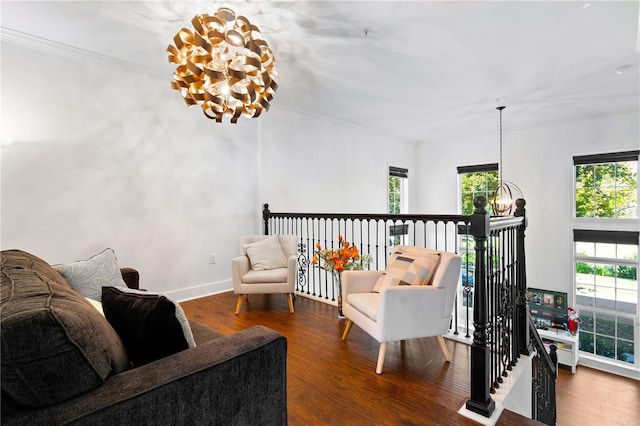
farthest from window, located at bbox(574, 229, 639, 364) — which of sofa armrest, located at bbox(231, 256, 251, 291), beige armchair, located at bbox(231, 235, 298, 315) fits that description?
sofa armrest, located at bbox(231, 256, 251, 291)

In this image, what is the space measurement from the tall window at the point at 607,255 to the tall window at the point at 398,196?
3.08m

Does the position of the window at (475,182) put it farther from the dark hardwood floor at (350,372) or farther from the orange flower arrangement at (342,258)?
the dark hardwood floor at (350,372)

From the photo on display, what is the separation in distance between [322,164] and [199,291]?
2.83m

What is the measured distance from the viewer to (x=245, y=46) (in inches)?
76.4

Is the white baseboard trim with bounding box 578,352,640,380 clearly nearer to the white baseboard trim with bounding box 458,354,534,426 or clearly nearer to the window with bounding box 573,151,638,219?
the window with bounding box 573,151,638,219

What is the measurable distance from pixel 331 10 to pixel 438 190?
18.4 ft

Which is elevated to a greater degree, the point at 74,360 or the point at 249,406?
the point at 74,360

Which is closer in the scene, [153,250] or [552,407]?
[552,407]

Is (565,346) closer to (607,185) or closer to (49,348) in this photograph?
(607,185)

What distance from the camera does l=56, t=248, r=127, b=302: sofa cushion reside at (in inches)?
77.2

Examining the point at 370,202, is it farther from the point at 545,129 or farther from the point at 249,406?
the point at 249,406

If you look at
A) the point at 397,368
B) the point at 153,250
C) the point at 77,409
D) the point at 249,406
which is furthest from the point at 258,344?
the point at 153,250

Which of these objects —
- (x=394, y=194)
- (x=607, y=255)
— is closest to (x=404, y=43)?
(x=394, y=194)

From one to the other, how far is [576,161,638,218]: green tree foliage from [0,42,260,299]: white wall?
5844mm
